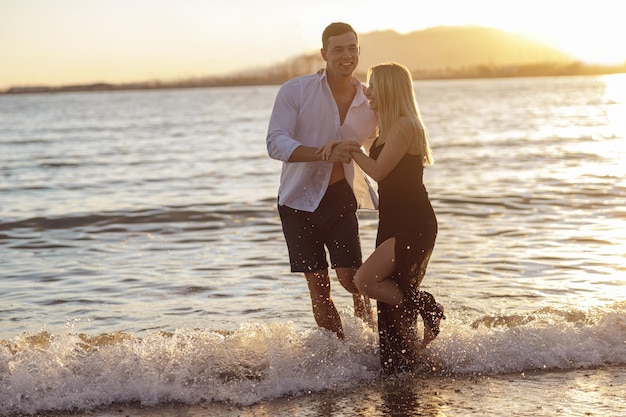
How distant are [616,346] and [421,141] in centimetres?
228

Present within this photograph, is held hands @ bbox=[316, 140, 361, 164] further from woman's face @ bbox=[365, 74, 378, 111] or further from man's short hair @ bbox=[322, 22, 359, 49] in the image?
man's short hair @ bbox=[322, 22, 359, 49]

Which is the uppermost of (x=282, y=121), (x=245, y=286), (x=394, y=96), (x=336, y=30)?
(x=336, y=30)

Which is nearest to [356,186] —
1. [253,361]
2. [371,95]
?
[371,95]

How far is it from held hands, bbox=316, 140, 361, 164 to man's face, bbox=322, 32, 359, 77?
56 centimetres

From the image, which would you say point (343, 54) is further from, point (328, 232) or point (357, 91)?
point (328, 232)

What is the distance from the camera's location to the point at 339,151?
5922mm

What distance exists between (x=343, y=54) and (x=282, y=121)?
2.04ft

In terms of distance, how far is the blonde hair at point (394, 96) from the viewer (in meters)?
5.78

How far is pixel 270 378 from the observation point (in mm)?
6180

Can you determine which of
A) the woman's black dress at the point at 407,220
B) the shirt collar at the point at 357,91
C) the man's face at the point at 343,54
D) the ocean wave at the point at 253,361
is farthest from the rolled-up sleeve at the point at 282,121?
the ocean wave at the point at 253,361

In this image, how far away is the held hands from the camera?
233 inches

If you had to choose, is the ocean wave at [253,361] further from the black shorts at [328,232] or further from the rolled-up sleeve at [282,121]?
the rolled-up sleeve at [282,121]

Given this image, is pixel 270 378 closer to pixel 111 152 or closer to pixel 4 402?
Answer: pixel 4 402

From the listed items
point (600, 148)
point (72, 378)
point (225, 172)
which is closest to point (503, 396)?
point (72, 378)
